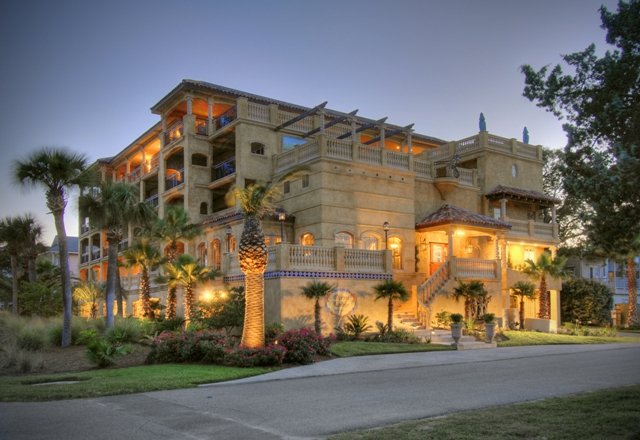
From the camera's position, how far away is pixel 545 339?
2798 cm

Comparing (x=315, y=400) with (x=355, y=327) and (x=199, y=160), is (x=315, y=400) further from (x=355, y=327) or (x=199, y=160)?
(x=199, y=160)

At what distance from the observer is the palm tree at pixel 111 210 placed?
26781 mm

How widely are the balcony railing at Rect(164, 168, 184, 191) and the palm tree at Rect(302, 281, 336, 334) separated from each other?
17418 millimetres

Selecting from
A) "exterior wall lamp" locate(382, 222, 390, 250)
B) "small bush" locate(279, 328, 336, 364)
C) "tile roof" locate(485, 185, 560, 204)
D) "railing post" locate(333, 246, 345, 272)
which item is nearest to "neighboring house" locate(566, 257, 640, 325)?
"tile roof" locate(485, 185, 560, 204)

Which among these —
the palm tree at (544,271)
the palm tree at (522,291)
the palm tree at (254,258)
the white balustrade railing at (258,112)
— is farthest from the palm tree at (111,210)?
the palm tree at (544,271)

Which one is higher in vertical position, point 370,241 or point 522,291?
point 370,241

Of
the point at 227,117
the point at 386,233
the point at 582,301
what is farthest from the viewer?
the point at 582,301

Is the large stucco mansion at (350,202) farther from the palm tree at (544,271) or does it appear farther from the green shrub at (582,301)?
the green shrub at (582,301)

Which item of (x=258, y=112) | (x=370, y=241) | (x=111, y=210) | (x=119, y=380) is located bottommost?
(x=119, y=380)

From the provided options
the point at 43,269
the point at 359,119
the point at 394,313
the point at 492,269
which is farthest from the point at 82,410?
the point at 43,269

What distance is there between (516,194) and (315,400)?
89.5ft

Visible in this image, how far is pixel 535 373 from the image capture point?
16484mm

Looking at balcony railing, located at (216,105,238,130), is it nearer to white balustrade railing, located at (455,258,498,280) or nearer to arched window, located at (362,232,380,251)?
arched window, located at (362,232,380,251)

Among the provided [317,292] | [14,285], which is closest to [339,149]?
[317,292]
